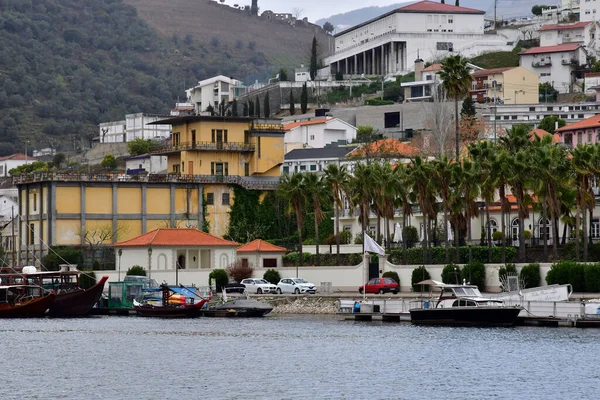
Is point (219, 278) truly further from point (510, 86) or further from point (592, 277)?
point (510, 86)

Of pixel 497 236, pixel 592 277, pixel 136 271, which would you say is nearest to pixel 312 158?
pixel 136 271

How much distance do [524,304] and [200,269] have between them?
126 ft

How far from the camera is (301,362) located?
6425 centimetres

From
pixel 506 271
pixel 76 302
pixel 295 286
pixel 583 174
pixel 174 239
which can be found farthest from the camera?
pixel 174 239

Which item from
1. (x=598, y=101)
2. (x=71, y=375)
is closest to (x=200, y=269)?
(x=71, y=375)

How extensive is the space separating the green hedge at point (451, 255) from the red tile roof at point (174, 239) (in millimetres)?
17106

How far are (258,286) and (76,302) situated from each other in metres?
14.5

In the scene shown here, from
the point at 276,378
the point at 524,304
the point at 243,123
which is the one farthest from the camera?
the point at 243,123

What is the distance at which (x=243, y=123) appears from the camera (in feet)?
449

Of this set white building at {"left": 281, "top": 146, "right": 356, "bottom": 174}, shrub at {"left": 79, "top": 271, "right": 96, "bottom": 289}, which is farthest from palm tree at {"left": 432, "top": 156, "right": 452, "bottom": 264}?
white building at {"left": 281, "top": 146, "right": 356, "bottom": 174}

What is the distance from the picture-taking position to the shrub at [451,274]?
92850 mm

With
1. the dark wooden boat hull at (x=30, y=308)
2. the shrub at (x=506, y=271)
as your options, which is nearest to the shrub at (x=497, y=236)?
the shrub at (x=506, y=271)

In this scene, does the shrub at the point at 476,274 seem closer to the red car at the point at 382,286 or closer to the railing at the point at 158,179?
the red car at the point at 382,286

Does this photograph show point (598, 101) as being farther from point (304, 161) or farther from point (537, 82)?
point (304, 161)
